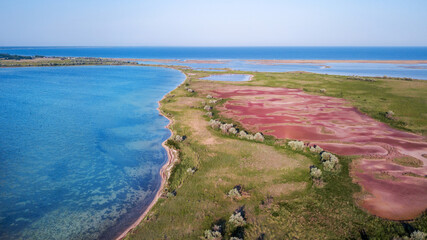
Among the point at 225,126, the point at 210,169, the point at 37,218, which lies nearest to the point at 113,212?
the point at 37,218

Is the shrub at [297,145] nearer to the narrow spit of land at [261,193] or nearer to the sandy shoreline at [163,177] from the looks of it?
the narrow spit of land at [261,193]

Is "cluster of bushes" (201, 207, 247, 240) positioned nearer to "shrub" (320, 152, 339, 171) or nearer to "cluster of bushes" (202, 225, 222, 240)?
"cluster of bushes" (202, 225, 222, 240)

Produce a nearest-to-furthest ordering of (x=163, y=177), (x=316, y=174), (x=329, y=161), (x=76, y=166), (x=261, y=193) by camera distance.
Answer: (x=261, y=193) → (x=316, y=174) → (x=163, y=177) → (x=329, y=161) → (x=76, y=166)

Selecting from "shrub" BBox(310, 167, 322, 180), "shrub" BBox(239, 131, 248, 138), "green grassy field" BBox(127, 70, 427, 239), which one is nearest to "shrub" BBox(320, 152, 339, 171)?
"green grassy field" BBox(127, 70, 427, 239)

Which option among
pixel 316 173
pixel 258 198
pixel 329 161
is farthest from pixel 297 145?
pixel 258 198

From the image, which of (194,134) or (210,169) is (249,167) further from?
(194,134)

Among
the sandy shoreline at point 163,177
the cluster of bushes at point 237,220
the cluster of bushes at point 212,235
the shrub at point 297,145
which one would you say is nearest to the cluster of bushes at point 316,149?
the shrub at point 297,145

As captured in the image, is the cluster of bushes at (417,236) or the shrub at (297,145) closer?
the cluster of bushes at (417,236)

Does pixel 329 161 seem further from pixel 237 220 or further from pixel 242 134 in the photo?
pixel 237 220

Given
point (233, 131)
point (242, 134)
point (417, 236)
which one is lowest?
point (417, 236)
